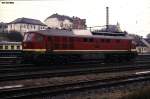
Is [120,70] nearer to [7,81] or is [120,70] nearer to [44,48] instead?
[44,48]

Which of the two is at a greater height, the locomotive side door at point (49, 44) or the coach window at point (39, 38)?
the coach window at point (39, 38)

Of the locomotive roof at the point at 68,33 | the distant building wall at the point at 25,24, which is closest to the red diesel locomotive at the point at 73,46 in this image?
the locomotive roof at the point at 68,33

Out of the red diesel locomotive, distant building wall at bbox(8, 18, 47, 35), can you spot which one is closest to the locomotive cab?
the red diesel locomotive

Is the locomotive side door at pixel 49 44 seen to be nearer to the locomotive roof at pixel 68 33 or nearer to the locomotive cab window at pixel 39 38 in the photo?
the locomotive roof at pixel 68 33

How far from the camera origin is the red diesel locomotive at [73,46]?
84.4 feet

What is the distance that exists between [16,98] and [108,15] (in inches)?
2181

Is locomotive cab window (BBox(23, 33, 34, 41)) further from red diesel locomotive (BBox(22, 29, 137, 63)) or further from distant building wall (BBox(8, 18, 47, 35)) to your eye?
distant building wall (BBox(8, 18, 47, 35))

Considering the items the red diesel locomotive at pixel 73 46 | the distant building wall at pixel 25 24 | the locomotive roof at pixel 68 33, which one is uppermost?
the distant building wall at pixel 25 24

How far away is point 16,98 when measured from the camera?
1097 cm

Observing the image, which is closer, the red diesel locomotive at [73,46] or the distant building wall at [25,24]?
the red diesel locomotive at [73,46]

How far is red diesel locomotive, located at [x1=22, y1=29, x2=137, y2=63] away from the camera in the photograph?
84.4 feet

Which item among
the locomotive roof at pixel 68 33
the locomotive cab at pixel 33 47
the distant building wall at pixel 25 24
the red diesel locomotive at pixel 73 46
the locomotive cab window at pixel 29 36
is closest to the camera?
the locomotive cab at pixel 33 47

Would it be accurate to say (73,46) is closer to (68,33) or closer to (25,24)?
(68,33)

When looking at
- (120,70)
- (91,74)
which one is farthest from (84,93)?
(120,70)
